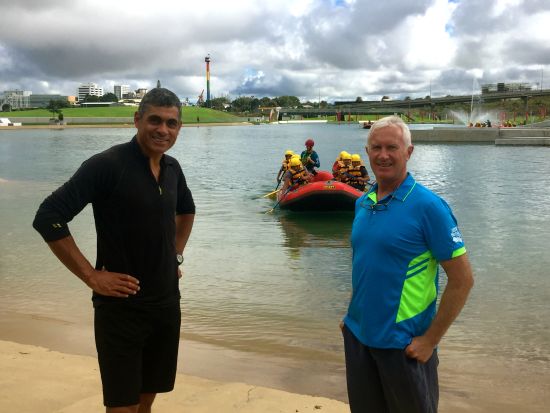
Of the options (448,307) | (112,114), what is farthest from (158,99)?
(112,114)

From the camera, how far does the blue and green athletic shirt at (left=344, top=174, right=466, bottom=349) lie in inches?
93.0

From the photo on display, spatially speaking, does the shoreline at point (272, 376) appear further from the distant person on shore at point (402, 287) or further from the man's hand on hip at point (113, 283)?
the distant person on shore at point (402, 287)

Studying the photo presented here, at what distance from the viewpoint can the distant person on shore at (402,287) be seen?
2.38m

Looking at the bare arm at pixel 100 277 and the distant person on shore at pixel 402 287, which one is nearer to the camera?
the distant person on shore at pixel 402 287

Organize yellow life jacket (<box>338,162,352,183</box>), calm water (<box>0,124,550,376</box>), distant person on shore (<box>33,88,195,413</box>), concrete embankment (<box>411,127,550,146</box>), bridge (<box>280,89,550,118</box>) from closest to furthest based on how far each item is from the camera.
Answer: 1. distant person on shore (<box>33,88,195,413</box>)
2. calm water (<box>0,124,550,376</box>)
3. yellow life jacket (<box>338,162,352,183</box>)
4. concrete embankment (<box>411,127,550,146</box>)
5. bridge (<box>280,89,550,118</box>)

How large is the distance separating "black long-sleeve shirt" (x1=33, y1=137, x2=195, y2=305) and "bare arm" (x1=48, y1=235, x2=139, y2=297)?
0.19 ft

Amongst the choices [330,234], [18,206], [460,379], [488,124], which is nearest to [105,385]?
[460,379]

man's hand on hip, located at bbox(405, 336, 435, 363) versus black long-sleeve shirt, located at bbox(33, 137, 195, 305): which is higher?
black long-sleeve shirt, located at bbox(33, 137, 195, 305)

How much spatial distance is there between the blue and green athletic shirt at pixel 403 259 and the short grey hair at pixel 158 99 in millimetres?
1151

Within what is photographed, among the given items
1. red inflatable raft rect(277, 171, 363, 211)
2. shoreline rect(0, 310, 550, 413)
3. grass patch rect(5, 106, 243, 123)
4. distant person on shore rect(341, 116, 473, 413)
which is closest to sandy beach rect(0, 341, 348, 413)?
shoreline rect(0, 310, 550, 413)

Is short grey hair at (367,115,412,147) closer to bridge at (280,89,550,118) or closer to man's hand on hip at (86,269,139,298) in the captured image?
man's hand on hip at (86,269,139,298)

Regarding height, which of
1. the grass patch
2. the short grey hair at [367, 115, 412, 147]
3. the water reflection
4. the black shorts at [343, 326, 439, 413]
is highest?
the grass patch

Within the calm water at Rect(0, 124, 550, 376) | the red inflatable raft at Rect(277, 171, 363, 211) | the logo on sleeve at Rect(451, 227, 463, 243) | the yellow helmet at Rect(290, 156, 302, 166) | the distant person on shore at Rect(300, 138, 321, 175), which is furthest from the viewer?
the distant person on shore at Rect(300, 138, 321, 175)

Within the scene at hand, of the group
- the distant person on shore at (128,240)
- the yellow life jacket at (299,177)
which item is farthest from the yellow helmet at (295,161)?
the distant person on shore at (128,240)
